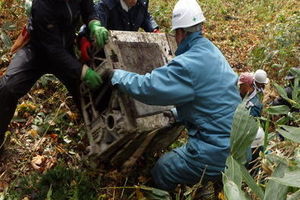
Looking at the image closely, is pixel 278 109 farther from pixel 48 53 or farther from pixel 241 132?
pixel 48 53

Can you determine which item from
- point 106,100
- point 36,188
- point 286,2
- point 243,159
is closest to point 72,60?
point 106,100

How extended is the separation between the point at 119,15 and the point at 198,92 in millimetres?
1828

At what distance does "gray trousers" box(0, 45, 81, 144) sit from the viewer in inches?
128

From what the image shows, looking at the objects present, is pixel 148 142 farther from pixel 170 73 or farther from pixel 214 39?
pixel 214 39

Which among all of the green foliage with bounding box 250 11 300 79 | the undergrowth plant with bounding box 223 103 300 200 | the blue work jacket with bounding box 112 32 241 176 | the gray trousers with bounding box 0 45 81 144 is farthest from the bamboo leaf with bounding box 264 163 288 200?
the green foliage with bounding box 250 11 300 79

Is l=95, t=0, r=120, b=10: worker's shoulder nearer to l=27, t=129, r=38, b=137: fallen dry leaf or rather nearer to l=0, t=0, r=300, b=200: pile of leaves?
l=0, t=0, r=300, b=200: pile of leaves

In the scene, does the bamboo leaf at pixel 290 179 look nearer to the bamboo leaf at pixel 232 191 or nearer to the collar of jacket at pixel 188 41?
the bamboo leaf at pixel 232 191

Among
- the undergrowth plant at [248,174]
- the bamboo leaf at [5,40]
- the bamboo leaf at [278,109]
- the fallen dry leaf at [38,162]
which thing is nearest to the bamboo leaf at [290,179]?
the undergrowth plant at [248,174]

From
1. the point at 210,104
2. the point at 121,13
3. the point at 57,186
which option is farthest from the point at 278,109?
the point at 121,13

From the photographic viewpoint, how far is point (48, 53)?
10.6ft

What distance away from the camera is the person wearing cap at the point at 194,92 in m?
2.88

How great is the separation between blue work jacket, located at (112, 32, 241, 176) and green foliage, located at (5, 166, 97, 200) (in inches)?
38.0

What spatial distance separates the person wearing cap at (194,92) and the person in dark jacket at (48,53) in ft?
1.22

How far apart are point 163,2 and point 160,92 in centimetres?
725
